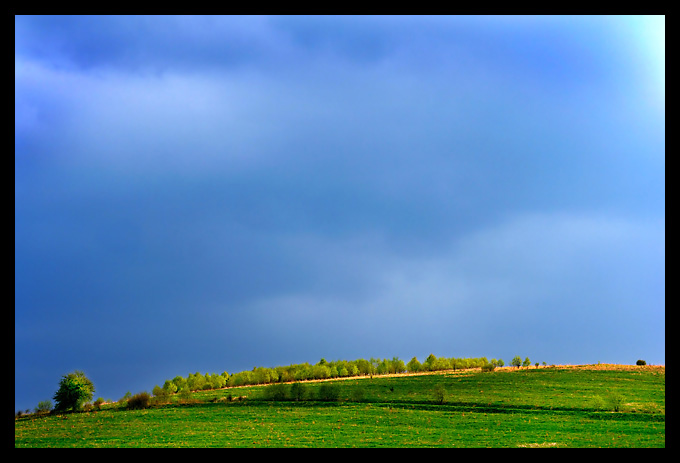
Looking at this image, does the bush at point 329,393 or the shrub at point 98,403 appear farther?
the bush at point 329,393

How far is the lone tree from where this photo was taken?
184 ft

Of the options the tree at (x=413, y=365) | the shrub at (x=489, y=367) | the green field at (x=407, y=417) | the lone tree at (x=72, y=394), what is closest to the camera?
the green field at (x=407, y=417)

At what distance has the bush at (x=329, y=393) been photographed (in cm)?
5941

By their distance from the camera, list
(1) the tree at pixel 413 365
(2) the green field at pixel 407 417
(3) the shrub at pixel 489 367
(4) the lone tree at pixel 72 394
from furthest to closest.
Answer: (1) the tree at pixel 413 365 < (3) the shrub at pixel 489 367 < (4) the lone tree at pixel 72 394 < (2) the green field at pixel 407 417

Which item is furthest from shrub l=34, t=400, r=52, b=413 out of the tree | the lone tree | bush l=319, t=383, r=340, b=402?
the tree

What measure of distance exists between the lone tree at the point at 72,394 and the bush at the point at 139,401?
15.7ft

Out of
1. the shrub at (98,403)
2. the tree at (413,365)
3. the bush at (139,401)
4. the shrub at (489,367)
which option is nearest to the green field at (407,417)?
the shrub at (98,403)

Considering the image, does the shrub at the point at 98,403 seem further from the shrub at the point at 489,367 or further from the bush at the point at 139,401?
the shrub at the point at 489,367

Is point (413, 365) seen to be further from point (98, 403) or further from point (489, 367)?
point (98, 403)

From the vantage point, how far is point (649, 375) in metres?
70.6
